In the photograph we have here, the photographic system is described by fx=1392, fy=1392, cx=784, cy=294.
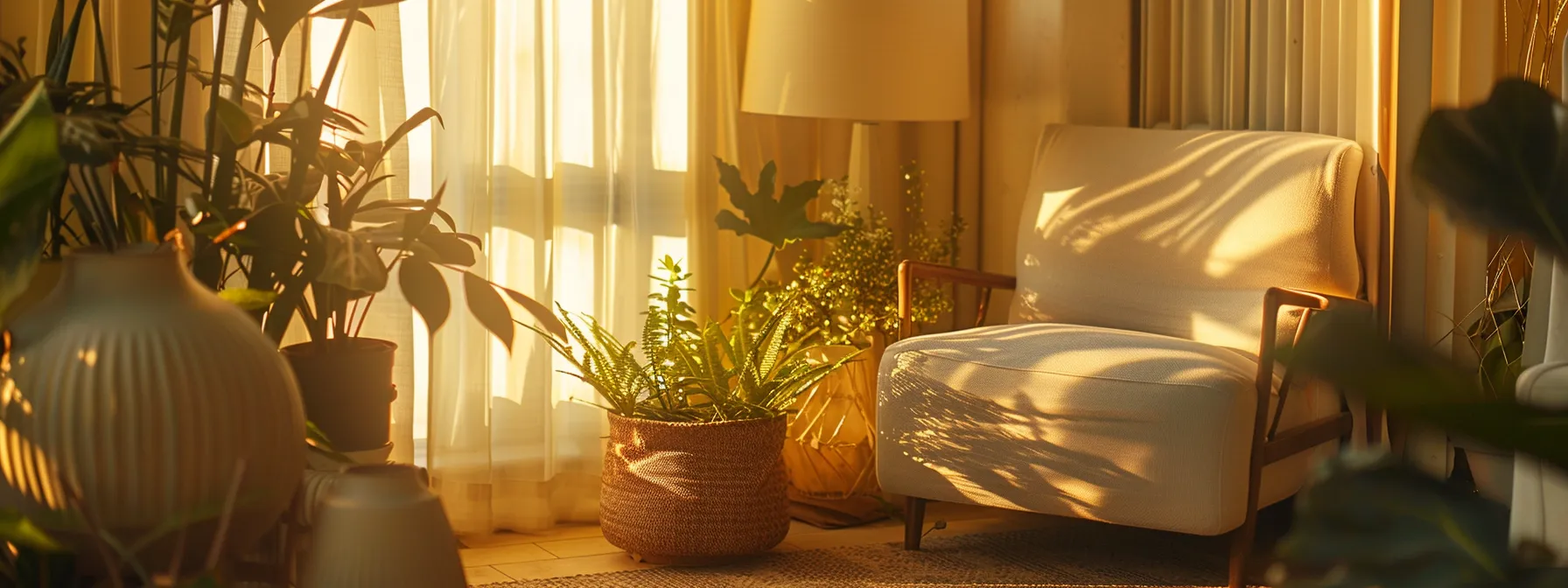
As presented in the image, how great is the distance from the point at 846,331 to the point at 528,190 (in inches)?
30.3

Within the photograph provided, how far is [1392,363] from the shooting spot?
28 cm

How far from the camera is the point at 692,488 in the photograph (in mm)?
2668

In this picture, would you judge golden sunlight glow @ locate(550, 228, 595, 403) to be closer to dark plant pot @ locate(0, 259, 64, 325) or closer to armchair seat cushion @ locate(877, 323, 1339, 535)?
armchair seat cushion @ locate(877, 323, 1339, 535)

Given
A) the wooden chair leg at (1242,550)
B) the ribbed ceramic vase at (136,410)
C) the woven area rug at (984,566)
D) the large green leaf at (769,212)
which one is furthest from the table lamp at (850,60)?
the ribbed ceramic vase at (136,410)

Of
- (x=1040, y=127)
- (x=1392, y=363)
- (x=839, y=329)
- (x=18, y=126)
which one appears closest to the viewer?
(x=1392, y=363)

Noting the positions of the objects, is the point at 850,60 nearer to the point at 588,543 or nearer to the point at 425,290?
the point at 588,543

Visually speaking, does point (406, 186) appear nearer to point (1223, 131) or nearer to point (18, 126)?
point (1223, 131)

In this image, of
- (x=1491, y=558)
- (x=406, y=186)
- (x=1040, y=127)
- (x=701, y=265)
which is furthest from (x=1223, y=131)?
(x=1491, y=558)

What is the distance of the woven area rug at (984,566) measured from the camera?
8.73 ft

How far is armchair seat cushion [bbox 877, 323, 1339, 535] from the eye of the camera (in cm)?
241

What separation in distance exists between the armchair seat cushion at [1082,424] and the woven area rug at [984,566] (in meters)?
0.16

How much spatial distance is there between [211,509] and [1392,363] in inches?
39.0

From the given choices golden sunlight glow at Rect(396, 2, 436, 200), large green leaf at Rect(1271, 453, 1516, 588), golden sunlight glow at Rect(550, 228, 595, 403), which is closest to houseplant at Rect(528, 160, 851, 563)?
golden sunlight glow at Rect(550, 228, 595, 403)

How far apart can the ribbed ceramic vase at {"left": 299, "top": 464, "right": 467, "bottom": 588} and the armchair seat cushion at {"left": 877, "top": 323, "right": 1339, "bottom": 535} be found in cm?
161
